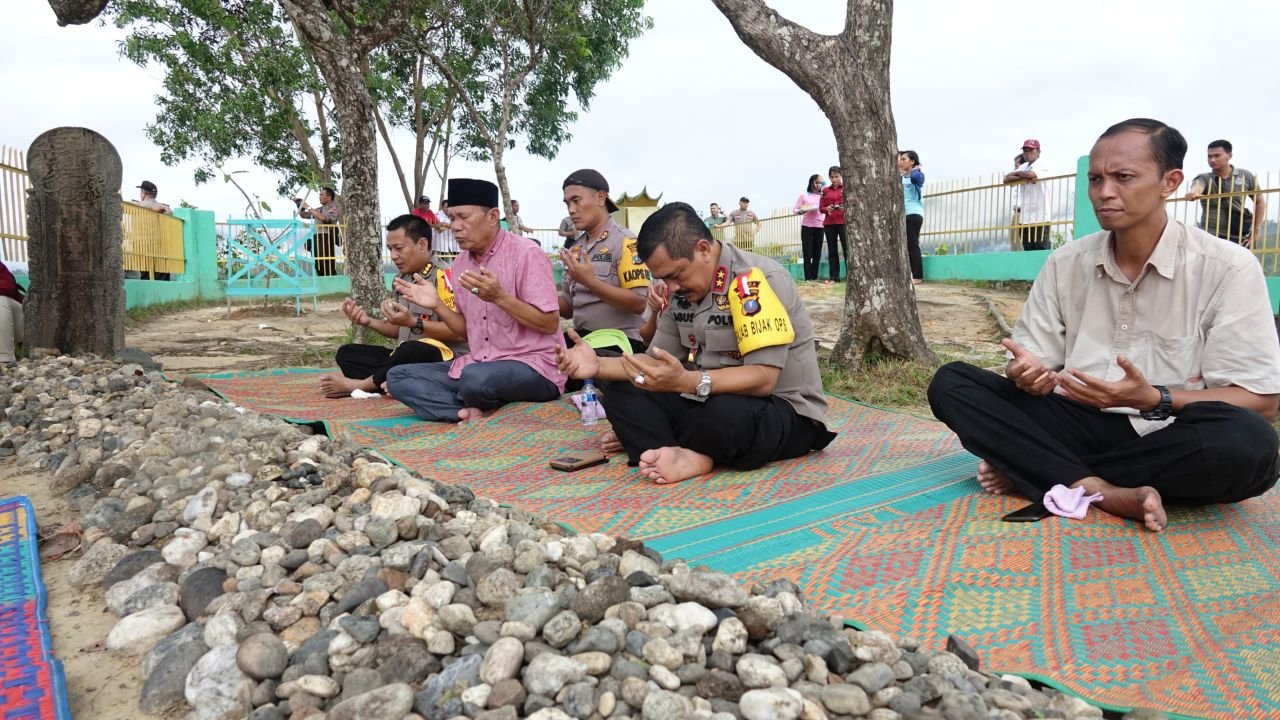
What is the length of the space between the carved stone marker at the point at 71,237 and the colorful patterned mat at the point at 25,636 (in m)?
3.72

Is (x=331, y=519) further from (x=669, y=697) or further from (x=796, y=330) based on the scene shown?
(x=796, y=330)

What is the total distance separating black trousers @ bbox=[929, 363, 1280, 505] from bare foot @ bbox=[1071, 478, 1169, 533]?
5 cm

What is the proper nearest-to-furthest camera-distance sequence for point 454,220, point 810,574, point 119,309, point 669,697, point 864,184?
point 669,697 < point 810,574 < point 454,220 < point 864,184 < point 119,309

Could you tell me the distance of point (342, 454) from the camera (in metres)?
3.49

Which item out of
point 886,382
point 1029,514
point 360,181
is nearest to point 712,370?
point 1029,514

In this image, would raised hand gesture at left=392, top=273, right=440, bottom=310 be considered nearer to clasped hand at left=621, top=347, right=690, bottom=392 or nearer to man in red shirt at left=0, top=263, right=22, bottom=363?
clasped hand at left=621, top=347, right=690, bottom=392

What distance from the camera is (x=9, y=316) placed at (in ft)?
19.4

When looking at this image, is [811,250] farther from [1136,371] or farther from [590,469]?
[1136,371]

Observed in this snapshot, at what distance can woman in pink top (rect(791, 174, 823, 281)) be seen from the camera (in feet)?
41.3

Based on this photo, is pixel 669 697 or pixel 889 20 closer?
pixel 669 697

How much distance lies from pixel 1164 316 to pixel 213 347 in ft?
25.3

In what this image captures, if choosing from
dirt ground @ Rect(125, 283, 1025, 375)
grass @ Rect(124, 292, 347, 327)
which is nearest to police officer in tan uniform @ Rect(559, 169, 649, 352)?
dirt ground @ Rect(125, 283, 1025, 375)

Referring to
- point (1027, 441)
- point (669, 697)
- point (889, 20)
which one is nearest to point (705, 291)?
point (1027, 441)

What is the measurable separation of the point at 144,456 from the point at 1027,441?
10.6ft
